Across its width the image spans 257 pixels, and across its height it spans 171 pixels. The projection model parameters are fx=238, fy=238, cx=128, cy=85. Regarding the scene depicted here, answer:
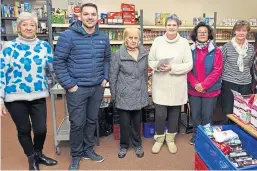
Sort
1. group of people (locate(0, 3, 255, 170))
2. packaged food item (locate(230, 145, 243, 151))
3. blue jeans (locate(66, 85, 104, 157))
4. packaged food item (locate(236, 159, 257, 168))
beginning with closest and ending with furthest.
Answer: packaged food item (locate(236, 159, 257, 168)) → packaged food item (locate(230, 145, 243, 151)) → group of people (locate(0, 3, 255, 170)) → blue jeans (locate(66, 85, 104, 157))

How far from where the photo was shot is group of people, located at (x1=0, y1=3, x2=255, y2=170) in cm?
188

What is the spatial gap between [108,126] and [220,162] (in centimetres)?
166

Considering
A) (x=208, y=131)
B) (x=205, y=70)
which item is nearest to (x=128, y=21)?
(x=205, y=70)

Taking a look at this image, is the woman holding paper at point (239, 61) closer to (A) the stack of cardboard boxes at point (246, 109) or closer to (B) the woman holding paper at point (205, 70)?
(B) the woman holding paper at point (205, 70)

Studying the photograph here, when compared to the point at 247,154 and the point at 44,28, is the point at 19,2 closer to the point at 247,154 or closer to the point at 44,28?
the point at 44,28

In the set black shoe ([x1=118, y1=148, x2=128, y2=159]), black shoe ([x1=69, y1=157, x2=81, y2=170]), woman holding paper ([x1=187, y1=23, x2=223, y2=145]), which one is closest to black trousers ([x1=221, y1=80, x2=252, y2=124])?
woman holding paper ([x1=187, y1=23, x2=223, y2=145])

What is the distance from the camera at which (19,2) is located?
4629 mm

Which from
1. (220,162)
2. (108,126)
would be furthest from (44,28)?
(220,162)

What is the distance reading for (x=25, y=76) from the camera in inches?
73.5

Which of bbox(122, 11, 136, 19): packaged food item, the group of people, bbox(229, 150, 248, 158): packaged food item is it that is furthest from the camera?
bbox(122, 11, 136, 19): packaged food item

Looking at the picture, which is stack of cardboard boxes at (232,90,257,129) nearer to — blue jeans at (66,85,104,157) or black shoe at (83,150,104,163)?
blue jeans at (66,85,104,157)

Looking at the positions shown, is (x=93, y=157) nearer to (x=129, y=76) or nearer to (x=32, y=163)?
(x=32, y=163)

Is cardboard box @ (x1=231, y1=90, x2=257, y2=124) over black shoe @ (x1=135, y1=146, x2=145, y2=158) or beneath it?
over

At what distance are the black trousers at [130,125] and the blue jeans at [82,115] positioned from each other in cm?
29
